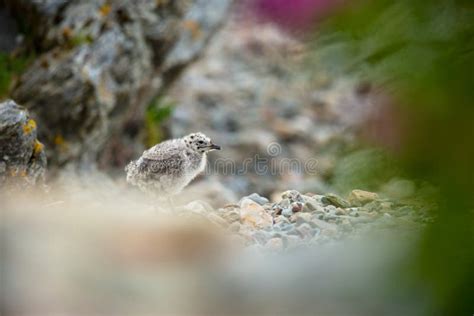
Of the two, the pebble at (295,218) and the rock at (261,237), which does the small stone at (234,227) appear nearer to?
the pebble at (295,218)

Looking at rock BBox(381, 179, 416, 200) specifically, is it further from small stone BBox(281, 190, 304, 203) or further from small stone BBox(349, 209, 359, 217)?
small stone BBox(281, 190, 304, 203)

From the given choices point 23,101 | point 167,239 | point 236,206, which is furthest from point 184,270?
point 23,101

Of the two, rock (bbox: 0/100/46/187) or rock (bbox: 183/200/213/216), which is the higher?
rock (bbox: 0/100/46/187)

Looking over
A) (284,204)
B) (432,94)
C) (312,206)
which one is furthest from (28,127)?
(432,94)

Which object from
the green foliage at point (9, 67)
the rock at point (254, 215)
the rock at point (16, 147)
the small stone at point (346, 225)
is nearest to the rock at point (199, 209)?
the rock at point (254, 215)

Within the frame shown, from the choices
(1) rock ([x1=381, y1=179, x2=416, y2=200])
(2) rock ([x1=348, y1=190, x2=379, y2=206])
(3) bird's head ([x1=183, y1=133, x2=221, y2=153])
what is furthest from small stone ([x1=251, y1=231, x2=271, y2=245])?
(3) bird's head ([x1=183, y1=133, x2=221, y2=153])

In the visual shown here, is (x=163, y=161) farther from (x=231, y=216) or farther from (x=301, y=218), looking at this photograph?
(x=301, y=218)
